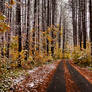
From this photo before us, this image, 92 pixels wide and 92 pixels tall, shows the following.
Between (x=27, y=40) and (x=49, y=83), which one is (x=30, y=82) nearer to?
(x=49, y=83)

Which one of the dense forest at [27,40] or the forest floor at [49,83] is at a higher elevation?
the dense forest at [27,40]

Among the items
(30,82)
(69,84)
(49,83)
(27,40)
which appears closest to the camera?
(69,84)

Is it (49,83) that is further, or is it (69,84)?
(49,83)

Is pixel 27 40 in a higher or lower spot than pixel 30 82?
higher

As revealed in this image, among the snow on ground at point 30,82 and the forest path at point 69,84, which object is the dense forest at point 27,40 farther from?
the forest path at point 69,84

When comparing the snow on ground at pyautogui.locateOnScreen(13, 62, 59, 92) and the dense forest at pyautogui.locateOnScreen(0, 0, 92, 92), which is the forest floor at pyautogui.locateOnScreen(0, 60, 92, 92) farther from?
the dense forest at pyautogui.locateOnScreen(0, 0, 92, 92)

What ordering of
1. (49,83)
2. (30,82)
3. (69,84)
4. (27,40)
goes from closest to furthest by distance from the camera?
→ 1. (69,84)
2. (49,83)
3. (30,82)
4. (27,40)

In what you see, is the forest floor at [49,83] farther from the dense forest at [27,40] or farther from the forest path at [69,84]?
the dense forest at [27,40]

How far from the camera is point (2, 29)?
354 cm

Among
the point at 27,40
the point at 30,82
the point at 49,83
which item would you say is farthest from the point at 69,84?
the point at 27,40

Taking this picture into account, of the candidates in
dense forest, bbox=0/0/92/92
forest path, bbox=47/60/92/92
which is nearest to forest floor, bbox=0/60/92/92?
forest path, bbox=47/60/92/92

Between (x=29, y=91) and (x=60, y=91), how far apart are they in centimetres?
122

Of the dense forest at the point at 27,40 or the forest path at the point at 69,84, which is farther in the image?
the forest path at the point at 69,84

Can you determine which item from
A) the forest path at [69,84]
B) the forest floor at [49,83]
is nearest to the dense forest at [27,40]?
the forest floor at [49,83]
